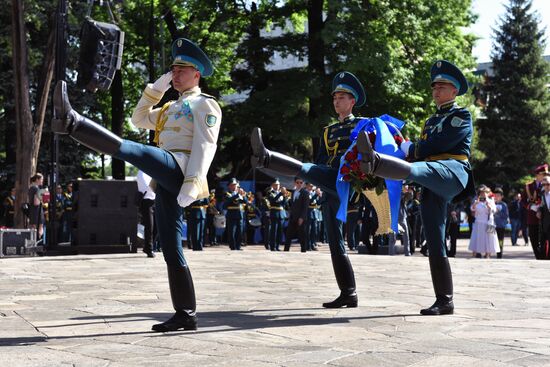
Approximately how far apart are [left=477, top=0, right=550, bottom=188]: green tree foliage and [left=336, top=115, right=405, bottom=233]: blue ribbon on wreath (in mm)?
43222

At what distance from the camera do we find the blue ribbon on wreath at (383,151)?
726 cm

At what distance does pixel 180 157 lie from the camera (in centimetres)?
Result: 616

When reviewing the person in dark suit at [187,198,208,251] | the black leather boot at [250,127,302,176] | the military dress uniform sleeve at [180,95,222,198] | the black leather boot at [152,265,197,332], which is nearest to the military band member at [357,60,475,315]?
the black leather boot at [250,127,302,176]

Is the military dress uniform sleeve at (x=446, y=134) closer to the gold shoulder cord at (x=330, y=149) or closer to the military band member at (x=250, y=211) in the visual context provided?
the gold shoulder cord at (x=330, y=149)

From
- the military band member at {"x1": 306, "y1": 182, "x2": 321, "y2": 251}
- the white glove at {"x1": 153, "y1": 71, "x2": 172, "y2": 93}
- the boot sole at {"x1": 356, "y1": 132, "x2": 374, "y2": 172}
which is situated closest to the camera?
the boot sole at {"x1": 356, "y1": 132, "x2": 374, "y2": 172}

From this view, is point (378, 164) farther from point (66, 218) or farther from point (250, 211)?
point (250, 211)

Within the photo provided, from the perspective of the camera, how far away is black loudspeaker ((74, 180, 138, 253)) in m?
17.1

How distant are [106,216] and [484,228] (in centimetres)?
915

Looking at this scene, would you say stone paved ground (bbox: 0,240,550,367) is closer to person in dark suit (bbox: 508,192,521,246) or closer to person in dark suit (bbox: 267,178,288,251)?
person in dark suit (bbox: 267,178,288,251)

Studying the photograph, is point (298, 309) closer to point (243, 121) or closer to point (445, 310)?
point (445, 310)

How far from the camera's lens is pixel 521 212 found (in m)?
29.1

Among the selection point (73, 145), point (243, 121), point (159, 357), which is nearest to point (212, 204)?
point (243, 121)

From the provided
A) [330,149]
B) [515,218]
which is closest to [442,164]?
[330,149]

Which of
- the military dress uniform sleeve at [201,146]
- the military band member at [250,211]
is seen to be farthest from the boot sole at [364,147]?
the military band member at [250,211]
